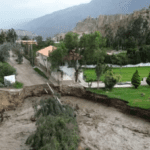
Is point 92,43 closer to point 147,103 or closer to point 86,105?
point 86,105

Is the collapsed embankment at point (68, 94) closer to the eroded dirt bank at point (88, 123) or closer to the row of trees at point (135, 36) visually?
the eroded dirt bank at point (88, 123)

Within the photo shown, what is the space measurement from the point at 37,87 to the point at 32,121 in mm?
Answer: 6115

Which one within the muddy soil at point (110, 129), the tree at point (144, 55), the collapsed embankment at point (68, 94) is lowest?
the muddy soil at point (110, 129)

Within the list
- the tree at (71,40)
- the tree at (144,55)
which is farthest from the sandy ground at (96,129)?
the tree at (144,55)

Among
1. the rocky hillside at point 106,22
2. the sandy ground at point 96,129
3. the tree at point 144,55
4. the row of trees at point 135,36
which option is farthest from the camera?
the rocky hillside at point 106,22

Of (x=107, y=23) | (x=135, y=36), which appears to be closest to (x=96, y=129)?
(x=135, y=36)

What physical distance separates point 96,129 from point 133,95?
677cm

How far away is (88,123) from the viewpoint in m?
14.9

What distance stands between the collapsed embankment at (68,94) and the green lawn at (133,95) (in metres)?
0.47

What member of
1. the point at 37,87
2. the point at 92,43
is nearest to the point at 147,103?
the point at 92,43

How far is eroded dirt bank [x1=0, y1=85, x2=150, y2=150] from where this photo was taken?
39.4ft

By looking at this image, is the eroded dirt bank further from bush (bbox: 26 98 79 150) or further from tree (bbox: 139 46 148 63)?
tree (bbox: 139 46 148 63)

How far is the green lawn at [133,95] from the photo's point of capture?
15.8 m

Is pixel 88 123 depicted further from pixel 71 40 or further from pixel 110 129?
pixel 71 40
